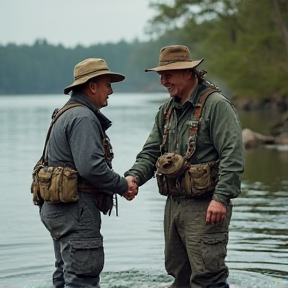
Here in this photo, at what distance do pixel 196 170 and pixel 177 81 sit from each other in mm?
762

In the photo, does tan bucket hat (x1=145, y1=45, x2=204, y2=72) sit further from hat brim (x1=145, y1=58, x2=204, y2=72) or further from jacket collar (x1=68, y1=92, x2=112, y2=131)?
jacket collar (x1=68, y1=92, x2=112, y2=131)

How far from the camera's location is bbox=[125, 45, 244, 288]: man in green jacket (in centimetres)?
709

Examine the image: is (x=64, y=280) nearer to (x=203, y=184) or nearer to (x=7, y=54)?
(x=203, y=184)

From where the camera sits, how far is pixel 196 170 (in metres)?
7.22

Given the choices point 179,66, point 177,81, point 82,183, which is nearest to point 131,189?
point 82,183

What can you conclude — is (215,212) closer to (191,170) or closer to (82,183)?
(191,170)

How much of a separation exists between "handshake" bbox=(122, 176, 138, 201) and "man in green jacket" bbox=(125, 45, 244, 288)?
0.05 m

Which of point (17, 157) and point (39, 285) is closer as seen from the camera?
point (39, 285)

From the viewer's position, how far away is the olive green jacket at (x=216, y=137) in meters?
7.04

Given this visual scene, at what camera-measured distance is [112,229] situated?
12.1 m

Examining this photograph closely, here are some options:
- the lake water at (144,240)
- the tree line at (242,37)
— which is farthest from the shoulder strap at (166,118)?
the tree line at (242,37)

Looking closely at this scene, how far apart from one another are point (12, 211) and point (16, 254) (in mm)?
3526

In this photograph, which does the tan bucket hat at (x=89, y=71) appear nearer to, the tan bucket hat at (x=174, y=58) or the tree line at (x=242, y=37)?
the tan bucket hat at (x=174, y=58)

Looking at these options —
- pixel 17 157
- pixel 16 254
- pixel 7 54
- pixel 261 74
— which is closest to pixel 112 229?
pixel 16 254
